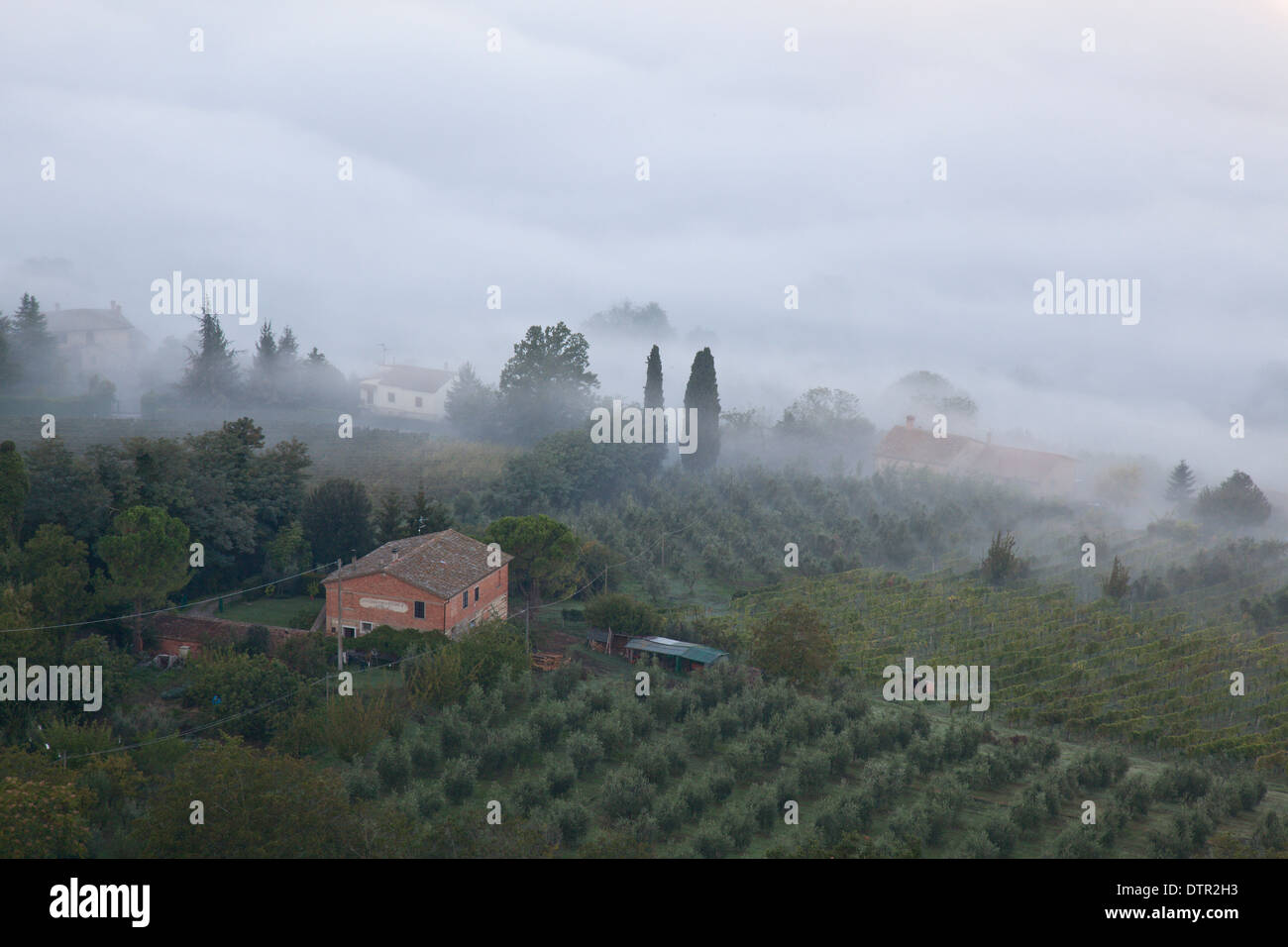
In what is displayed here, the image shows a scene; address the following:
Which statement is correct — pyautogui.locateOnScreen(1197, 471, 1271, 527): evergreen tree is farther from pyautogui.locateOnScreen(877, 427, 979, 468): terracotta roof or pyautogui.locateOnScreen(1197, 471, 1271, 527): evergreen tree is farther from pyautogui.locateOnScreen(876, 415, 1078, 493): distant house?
pyautogui.locateOnScreen(877, 427, 979, 468): terracotta roof

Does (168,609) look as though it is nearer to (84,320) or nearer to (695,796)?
(695,796)

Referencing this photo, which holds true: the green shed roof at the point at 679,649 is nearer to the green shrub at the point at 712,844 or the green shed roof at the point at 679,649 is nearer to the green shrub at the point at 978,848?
the green shrub at the point at 712,844

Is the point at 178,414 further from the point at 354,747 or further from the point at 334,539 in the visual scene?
the point at 354,747

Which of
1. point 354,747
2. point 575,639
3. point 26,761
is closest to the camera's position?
point 26,761

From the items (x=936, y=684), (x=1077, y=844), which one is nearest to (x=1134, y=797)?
(x=1077, y=844)

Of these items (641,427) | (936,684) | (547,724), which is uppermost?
(641,427)

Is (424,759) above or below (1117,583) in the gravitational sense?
below
